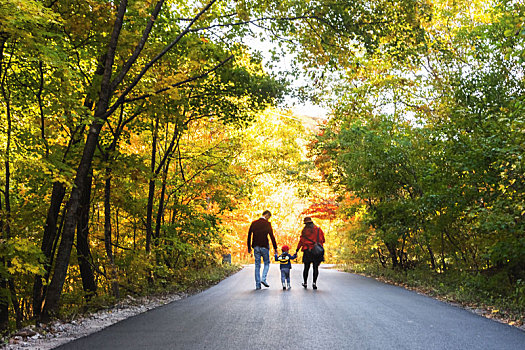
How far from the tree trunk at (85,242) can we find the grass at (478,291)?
29.3 ft

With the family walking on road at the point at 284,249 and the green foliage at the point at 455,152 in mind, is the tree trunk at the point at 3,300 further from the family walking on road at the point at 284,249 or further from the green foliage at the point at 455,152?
the green foliage at the point at 455,152

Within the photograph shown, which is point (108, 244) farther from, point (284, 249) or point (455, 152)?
point (455, 152)

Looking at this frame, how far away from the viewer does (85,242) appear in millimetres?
11352

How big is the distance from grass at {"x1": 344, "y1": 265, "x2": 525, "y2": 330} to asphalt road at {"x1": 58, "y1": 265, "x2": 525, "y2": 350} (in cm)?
78

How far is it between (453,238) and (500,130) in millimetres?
5857

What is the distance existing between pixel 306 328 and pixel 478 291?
689 centimetres

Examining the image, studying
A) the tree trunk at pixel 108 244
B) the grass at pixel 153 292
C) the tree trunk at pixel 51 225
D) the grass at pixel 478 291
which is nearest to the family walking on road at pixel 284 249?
the grass at pixel 153 292

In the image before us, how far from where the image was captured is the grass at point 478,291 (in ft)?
27.7

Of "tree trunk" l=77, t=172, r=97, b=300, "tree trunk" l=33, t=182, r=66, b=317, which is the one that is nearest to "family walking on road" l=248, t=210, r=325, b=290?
"tree trunk" l=77, t=172, r=97, b=300

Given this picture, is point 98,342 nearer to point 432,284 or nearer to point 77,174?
point 77,174

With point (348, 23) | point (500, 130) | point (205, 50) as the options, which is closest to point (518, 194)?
point (500, 130)

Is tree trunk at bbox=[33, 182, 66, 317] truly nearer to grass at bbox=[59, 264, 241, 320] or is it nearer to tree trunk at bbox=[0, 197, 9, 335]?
tree trunk at bbox=[0, 197, 9, 335]

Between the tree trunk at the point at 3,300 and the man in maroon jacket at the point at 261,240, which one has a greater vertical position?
the man in maroon jacket at the point at 261,240

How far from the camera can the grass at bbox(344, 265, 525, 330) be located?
8.43m
